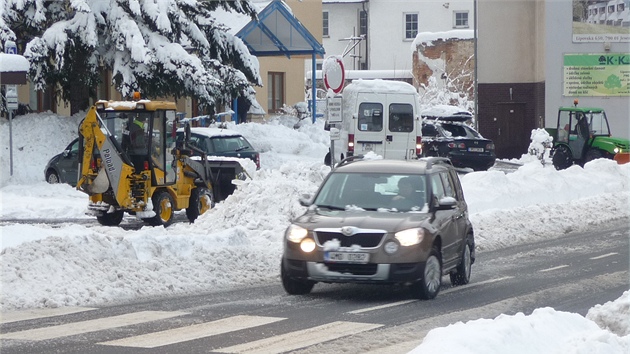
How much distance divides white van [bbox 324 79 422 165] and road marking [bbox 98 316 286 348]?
19.2 metres

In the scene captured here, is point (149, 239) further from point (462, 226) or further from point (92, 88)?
point (92, 88)

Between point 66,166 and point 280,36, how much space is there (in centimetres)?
1638

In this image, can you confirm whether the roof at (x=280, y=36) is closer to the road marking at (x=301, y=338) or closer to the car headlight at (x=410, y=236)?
the car headlight at (x=410, y=236)

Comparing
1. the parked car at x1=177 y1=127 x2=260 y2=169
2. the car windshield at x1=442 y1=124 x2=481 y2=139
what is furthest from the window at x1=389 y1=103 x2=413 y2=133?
the car windshield at x1=442 y1=124 x2=481 y2=139

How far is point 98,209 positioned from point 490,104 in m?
26.8

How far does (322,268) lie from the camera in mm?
12398

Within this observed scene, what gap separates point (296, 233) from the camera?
41.4 ft

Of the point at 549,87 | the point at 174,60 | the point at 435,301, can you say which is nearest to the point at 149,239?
the point at 435,301

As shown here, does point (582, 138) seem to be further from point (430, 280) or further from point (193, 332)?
point (193, 332)

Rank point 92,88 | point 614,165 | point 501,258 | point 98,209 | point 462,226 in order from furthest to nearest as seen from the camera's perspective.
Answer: point 92,88 → point 614,165 → point 98,209 → point 501,258 → point 462,226

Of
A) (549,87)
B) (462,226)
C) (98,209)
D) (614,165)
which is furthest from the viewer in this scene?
(549,87)

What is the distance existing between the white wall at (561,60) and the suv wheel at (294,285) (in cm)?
3268

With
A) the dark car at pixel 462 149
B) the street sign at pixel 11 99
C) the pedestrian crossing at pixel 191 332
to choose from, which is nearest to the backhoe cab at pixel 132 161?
the pedestrian crossing at pixel 191 332

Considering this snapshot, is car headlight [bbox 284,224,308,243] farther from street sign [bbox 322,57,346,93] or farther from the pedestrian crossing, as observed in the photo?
street sign [bbox 322,57,346,93]
